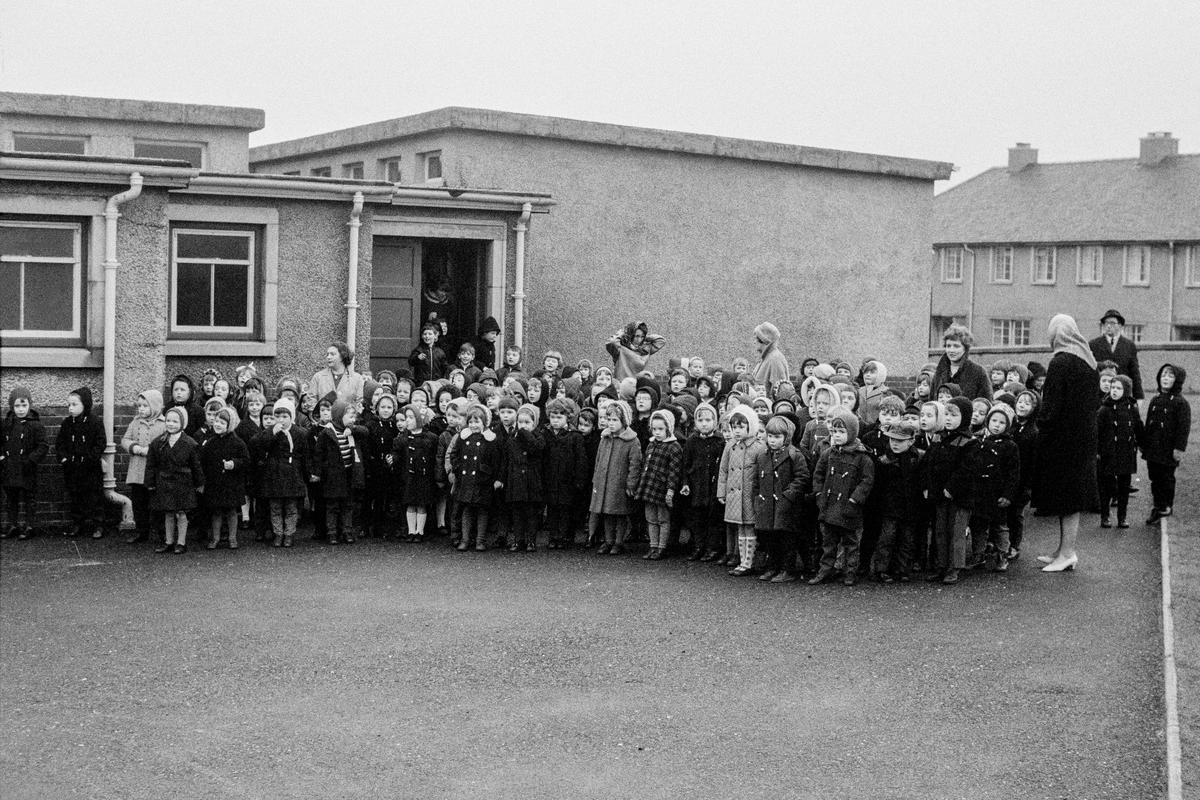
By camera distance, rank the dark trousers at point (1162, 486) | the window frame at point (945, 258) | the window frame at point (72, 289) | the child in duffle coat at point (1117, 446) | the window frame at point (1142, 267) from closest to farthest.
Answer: the window frame at point (72, 289) → the child in duffle coat at point (1117, 446) → the dark trousers at point (1162, 486) → the window frame at point (1142, 267) → the window frame at point (945, 258)

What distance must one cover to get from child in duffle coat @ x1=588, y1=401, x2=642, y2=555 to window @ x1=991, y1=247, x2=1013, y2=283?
47.9 metres

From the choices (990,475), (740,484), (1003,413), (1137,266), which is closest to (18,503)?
(740,484)

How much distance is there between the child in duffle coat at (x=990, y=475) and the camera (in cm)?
1191

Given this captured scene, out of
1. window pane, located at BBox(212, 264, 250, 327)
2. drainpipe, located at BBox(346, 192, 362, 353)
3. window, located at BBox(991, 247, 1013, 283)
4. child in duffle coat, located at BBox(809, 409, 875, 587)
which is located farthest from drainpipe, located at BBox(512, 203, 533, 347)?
window, located at BBox(991, 247, 1013, 283)

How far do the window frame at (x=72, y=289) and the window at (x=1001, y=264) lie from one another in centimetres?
4878

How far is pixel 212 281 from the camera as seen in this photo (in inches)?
676

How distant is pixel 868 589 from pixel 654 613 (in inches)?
74.9

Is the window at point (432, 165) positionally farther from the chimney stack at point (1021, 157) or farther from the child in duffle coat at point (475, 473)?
the chimney stack at point (1021, 157)

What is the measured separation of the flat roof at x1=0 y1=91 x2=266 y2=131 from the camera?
2459 cm

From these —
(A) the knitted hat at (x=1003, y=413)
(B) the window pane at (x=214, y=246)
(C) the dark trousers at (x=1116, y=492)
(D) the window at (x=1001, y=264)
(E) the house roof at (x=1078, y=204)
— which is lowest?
(C) the dark trousers at (x=1116, y=492)

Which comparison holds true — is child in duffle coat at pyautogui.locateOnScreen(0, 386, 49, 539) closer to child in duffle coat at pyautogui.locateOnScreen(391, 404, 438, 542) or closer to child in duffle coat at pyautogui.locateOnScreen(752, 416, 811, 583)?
child in duffle coat at pyautogui.locateOnScreen(391, 404, 438, 542)

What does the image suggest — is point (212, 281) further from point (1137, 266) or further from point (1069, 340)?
point (1137, 266)

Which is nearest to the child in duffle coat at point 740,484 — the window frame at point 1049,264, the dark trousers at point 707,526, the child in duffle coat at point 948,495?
the dark trousers at point 707,526

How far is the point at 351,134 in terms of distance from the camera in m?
23.0
